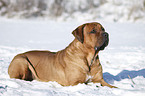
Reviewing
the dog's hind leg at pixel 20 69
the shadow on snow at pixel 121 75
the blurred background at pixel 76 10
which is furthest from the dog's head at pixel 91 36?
the blurred background at pixel 76 10

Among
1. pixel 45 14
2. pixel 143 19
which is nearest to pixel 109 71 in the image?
pixel 143 19

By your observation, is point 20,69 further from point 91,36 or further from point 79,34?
point 91,36

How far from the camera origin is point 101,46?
3.49 m

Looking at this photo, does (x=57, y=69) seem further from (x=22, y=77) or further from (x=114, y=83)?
(x=114, y=83)

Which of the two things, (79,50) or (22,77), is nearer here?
(79,50)

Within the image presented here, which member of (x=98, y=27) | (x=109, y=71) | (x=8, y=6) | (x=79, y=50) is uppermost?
(x=8, y=6)

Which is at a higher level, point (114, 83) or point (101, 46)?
point (101, 46)

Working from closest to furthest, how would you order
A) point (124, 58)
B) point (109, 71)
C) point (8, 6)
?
point (109, 71) → point (124, 58) → point (8, 6)

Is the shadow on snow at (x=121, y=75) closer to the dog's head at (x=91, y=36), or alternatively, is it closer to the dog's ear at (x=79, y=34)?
the dog's head at (x=91, y=36)

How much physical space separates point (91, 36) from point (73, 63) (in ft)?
1.88

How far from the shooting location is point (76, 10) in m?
26.7

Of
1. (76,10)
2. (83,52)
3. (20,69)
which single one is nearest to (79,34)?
(83,52)

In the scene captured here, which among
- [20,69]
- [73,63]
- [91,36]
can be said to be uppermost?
[91,36]

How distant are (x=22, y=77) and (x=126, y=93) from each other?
2.02 m
